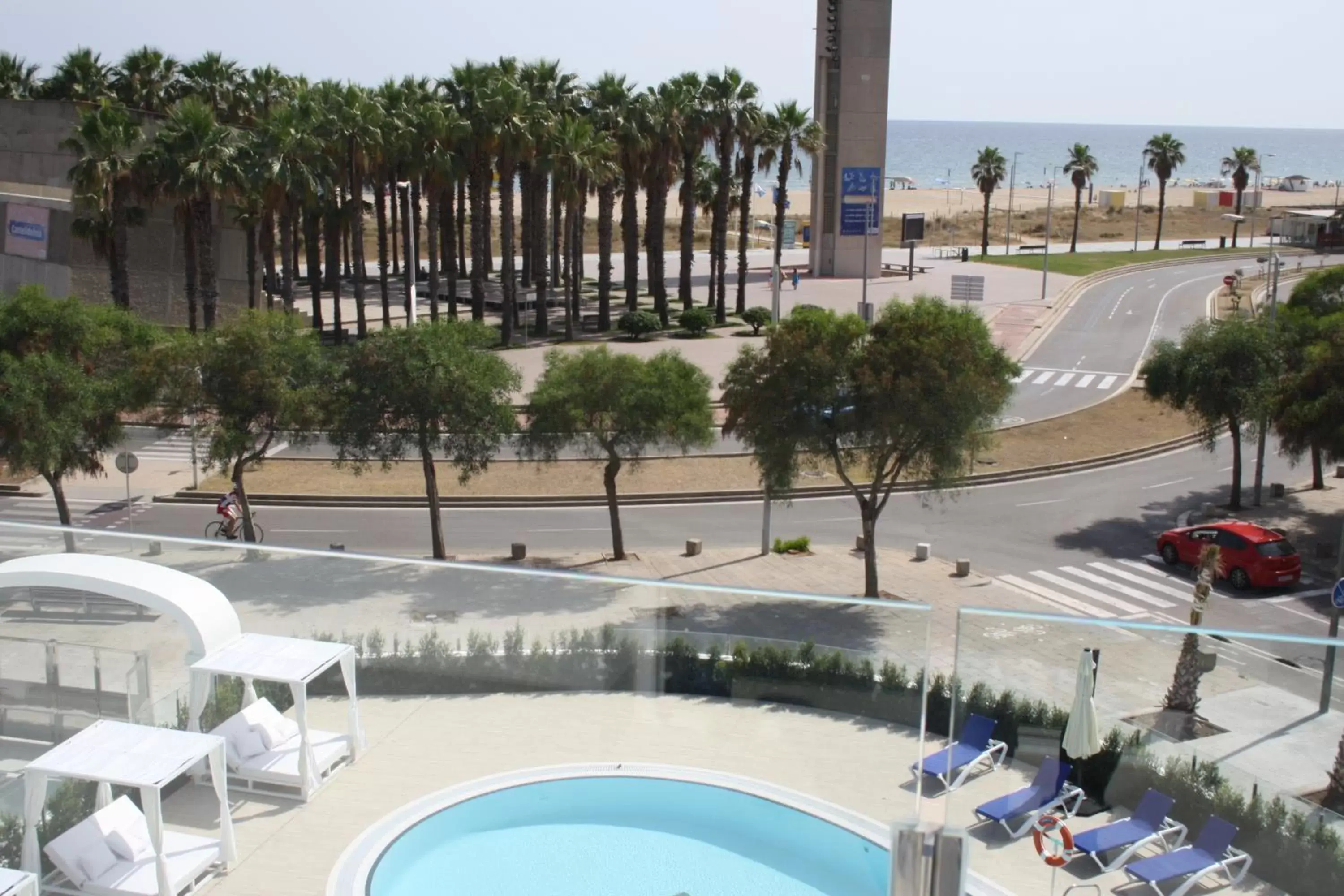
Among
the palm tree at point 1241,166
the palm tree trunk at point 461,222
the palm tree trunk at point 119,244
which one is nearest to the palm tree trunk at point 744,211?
the palm tree trunk at point 461,222

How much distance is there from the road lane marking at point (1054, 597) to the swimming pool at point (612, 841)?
1518cm

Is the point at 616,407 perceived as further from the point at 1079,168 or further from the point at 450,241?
the point at 1079,168

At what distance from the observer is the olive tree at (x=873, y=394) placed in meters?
27.1

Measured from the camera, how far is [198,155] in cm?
4475

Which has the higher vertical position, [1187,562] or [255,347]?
[255,347]

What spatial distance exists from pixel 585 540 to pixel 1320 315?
30.0 m

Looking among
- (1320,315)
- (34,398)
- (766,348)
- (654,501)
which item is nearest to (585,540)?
(654,501)

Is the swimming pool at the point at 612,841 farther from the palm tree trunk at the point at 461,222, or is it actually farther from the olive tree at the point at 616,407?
the palm tree trunk at the point at 461,222

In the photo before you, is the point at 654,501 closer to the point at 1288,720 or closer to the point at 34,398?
the point at 34,398

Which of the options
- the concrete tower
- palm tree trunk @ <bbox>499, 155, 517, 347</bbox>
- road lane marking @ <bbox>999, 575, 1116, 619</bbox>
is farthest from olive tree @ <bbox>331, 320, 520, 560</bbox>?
the concrete tower

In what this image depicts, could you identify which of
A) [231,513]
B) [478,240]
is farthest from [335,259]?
[231,513]

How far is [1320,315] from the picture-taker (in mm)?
46719

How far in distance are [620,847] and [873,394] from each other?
14.3 m

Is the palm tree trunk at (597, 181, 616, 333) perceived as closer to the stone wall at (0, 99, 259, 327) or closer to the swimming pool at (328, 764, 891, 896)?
the stone wall at (0, 99, 259, 327)
